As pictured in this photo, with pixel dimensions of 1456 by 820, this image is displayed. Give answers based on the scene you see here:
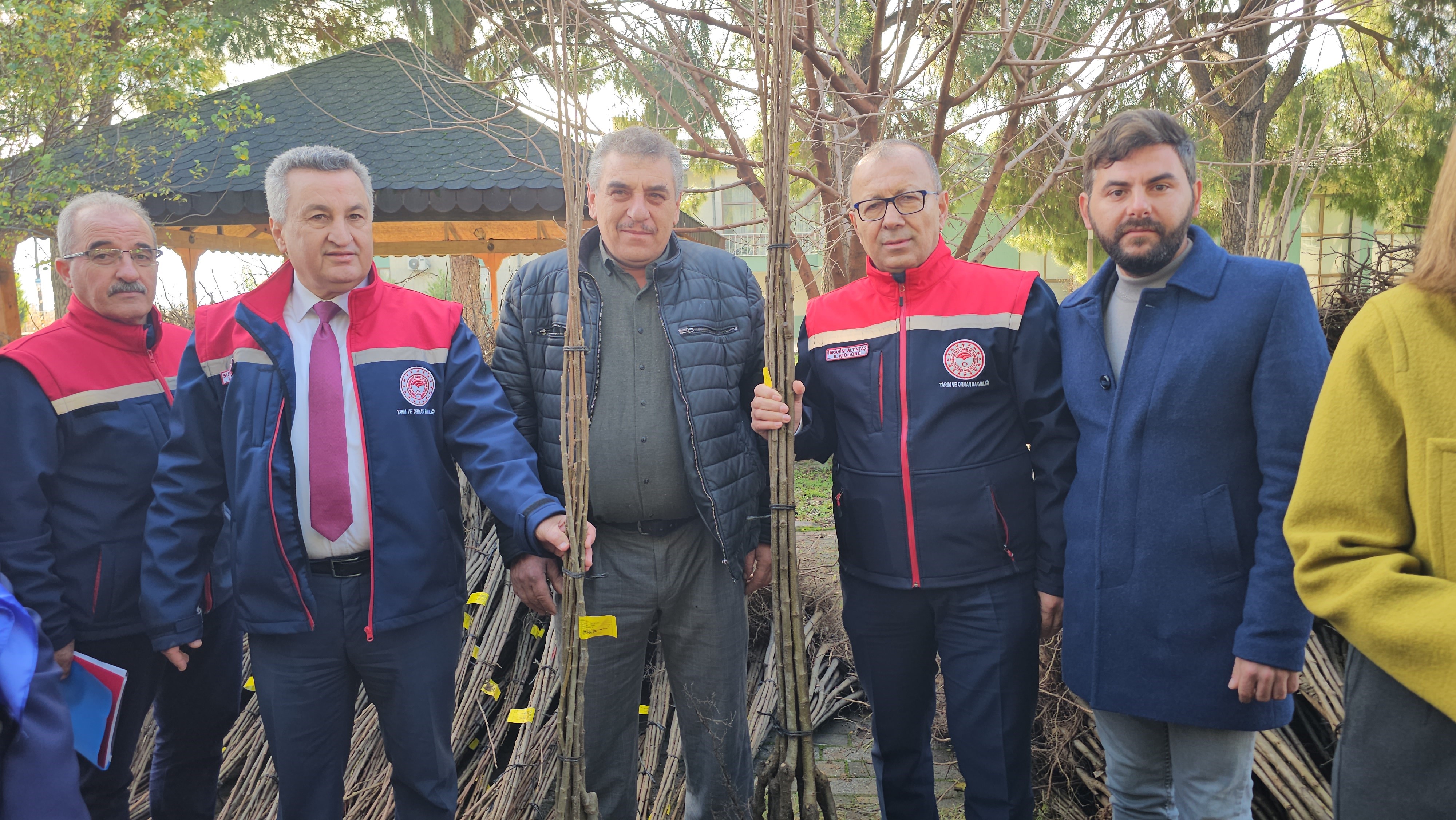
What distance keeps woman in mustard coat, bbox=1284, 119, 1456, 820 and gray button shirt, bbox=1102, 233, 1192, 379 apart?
2.11ft

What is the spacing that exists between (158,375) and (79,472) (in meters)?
0.31

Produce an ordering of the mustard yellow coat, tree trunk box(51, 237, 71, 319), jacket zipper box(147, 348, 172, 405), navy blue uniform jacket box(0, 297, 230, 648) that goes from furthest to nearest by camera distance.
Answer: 1. tree trunk box(51, 237, 71, 319)
2. jacket zipper box(147, 348, 172, 405)
3. navy blue uniform jacket box(0, 297, 230, 648)
4. the mustard yellow coat

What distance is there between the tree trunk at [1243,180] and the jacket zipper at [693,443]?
10.00 feet

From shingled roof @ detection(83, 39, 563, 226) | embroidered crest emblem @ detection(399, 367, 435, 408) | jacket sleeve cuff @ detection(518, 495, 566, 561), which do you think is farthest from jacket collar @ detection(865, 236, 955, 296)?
shingled roof @ detection(83, 39, 563, 226)

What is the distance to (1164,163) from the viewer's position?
1.88 metres

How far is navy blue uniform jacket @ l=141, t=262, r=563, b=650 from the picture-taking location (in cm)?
201

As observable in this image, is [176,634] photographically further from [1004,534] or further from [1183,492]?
[1183,492]

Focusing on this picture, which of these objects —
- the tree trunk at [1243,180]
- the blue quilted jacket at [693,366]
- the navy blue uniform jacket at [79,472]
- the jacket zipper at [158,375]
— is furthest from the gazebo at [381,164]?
the blue quilted jacket at [693,366]

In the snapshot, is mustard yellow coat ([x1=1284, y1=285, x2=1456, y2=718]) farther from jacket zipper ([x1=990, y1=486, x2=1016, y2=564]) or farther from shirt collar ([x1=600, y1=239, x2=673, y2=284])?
shirt collar ([x1=600, y1=239, x2=673, y2=284])

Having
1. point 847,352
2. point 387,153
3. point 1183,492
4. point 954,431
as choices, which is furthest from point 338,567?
Result: point 387,153

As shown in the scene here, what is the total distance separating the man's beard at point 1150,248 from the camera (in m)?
1.89

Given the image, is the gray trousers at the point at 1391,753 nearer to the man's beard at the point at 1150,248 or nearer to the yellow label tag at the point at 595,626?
the man's beard at the point at 1150,248

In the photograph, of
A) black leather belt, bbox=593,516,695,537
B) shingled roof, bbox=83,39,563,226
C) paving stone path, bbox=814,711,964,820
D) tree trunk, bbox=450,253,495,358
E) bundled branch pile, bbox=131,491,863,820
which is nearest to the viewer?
black leather belt, bbox=593,516,695,537

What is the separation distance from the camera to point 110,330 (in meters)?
2.38
